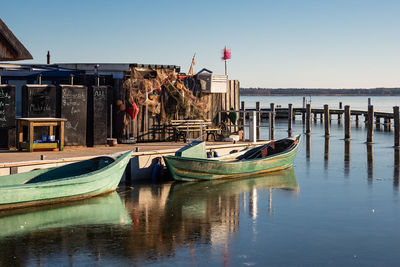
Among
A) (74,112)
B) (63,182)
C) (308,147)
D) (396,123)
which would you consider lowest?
(63,182)

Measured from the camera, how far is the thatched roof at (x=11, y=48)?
1572cm

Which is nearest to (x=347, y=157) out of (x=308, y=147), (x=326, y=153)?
(x=326, y=153)

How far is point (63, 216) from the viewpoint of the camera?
1738 centimetres

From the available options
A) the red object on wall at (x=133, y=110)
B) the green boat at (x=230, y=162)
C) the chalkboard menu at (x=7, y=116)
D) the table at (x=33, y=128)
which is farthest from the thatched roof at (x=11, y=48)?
the red object on wall at (x=133, y=110)

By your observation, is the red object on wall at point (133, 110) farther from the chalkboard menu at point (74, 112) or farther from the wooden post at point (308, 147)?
the wooden post at point (308, 147)

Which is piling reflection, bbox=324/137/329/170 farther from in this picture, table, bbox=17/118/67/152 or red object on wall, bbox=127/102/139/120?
table, bbox=17/118/67/152

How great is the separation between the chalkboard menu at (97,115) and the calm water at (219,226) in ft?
10.7

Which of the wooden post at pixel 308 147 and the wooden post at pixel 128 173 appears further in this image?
the wooden post at pixel 308 147

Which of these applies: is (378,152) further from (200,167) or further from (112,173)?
(112,173)

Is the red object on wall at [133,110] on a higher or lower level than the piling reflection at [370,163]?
higher

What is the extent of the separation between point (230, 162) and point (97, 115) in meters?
5.48

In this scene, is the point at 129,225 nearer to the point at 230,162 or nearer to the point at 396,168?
the point at 230,162

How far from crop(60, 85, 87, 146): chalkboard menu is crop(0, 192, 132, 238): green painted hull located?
5031mm

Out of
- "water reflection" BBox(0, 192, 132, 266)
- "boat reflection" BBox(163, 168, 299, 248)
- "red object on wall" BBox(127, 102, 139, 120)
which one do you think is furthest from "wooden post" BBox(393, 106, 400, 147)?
"water reflection" BBox(0, 192, 132, 266)
